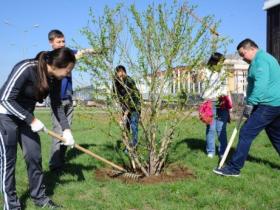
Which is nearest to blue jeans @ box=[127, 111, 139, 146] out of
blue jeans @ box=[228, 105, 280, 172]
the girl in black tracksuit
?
blue jeans @ box=[228, 105, 280, 172]

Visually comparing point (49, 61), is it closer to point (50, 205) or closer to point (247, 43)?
point (50, 205)

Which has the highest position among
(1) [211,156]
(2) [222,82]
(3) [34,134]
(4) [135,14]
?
(4) [135,14]

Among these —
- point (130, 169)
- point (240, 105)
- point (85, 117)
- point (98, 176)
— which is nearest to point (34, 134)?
point (85, 117)

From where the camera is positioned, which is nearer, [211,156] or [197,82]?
[197,82]

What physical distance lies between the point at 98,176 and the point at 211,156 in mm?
2108

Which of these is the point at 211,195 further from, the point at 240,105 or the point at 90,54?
the point at 240,105

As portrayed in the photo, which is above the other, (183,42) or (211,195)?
(183,42)

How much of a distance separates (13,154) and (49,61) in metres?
1.03

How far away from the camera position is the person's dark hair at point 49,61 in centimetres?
408

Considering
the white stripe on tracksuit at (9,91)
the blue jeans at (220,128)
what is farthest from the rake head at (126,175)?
the white stripe on tracksuit at (9,91)

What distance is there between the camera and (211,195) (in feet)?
16.2

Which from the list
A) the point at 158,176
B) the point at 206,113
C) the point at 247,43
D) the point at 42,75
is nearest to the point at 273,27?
the point at 206,113

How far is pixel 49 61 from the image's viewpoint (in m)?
4.17

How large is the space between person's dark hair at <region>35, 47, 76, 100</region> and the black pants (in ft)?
1.36
